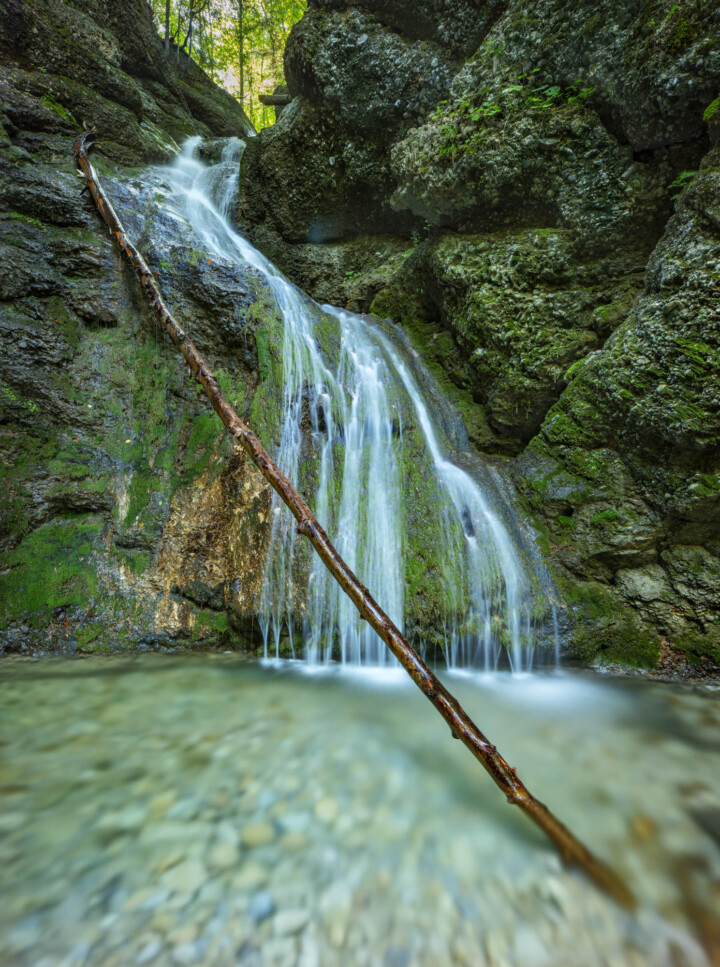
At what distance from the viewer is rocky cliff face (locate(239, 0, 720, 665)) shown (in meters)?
3.65

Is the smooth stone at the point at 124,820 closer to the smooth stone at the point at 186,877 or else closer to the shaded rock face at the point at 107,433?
the smooth stone at the point at 186,877

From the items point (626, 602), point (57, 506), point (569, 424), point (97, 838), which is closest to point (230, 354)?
point (57, 506)

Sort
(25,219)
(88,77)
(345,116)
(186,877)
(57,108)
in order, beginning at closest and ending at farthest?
(186,877), (25,219), (57,108), (88,77), (345,116)

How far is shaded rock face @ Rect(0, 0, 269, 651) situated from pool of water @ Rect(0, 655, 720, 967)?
94 centimetres

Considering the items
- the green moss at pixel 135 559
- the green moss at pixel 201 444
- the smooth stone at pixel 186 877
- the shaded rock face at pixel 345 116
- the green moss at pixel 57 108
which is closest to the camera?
the smooth stone at pixel 186 877

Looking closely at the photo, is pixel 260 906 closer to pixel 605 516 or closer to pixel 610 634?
pixel 610 634

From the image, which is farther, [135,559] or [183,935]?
[135,559]

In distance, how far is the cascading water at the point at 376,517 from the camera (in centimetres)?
363

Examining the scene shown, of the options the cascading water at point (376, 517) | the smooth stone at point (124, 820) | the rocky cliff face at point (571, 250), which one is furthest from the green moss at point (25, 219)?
the smooth stone at point (124, 820)

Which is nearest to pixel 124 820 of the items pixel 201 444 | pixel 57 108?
pixel 201 444

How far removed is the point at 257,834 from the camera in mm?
1644

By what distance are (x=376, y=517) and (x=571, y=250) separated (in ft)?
13.7

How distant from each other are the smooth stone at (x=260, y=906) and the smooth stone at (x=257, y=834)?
0.20 m

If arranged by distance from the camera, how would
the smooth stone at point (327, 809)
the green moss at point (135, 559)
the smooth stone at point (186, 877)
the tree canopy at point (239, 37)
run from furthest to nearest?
1. the tree canopy at point (239, 37)
2. the green moss at point (135, 559)
3. the smooth stone at point (327, 809)
4. the smooth stone at point (186, 877)
